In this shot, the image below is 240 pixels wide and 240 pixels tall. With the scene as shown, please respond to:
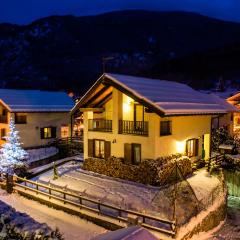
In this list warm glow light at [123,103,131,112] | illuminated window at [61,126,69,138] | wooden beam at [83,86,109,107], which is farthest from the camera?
illuminated window at [61,126,69,138]

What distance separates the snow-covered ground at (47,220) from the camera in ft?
44.5

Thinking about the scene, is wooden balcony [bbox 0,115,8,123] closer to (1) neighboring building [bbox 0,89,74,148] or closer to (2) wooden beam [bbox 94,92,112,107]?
(1) neighboring building [bbox 0,89,74,148]

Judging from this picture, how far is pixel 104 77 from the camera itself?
2077 cm

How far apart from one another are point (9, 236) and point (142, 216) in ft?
20.5

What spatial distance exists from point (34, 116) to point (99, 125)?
40.0 feet

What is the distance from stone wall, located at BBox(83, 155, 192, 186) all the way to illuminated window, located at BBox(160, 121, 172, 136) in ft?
5.39

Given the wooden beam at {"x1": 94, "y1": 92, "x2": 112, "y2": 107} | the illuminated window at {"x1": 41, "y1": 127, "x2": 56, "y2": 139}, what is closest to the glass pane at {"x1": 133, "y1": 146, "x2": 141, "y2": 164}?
the wooden beam at {"x1": 94, "y1": 92, "x2": 112, "y2": 107}

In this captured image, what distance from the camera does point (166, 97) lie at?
21.2 metres

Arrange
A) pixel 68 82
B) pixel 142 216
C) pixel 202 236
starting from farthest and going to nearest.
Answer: pixel 68 82
pixel 202 236
pixel 142 216

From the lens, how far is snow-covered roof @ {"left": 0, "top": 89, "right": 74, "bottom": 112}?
3183 cm

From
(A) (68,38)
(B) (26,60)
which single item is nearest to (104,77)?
(B) (26,60)

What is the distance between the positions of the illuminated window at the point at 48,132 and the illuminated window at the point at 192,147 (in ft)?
57.5

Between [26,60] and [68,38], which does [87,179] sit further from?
[68,38]

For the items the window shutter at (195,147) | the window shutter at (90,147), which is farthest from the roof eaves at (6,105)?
the window shutter at (195,147)
